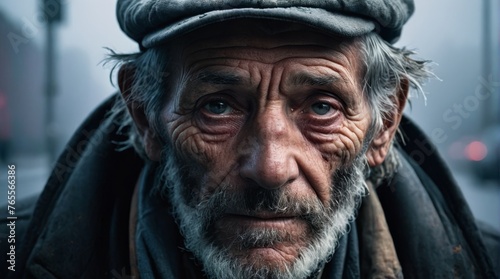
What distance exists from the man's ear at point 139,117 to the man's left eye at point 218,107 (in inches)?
13.5

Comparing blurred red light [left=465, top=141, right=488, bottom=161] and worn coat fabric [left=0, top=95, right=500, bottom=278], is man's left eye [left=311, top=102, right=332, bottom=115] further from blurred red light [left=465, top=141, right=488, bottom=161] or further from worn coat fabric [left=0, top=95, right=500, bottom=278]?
blurred red light [left=465, top=141, right=488, bottom=161]

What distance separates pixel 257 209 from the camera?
169 cm

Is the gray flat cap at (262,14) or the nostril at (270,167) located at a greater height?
the gray flat cap at (262,14)

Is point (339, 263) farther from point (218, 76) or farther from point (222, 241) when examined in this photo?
point (218, 76)

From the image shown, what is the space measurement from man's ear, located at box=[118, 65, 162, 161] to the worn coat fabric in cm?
13

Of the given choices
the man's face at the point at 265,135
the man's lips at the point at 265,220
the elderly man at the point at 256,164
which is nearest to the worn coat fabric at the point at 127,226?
the elderly man at the point at 256,164

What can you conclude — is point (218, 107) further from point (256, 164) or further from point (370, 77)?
point (370, 77)

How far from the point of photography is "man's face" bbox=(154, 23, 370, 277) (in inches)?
65.7

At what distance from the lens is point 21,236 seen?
2.14m

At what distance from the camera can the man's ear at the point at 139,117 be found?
2074mm

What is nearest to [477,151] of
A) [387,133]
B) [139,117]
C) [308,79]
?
[387,133]

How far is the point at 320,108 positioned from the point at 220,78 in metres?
0.33

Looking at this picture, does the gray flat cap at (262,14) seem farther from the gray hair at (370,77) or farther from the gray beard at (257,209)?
the gray beard at (257,209)

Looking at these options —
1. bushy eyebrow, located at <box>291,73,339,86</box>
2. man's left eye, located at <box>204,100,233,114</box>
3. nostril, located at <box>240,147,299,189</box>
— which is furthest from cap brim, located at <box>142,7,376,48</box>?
nostril, located at <box>240,147,299,189</box>
